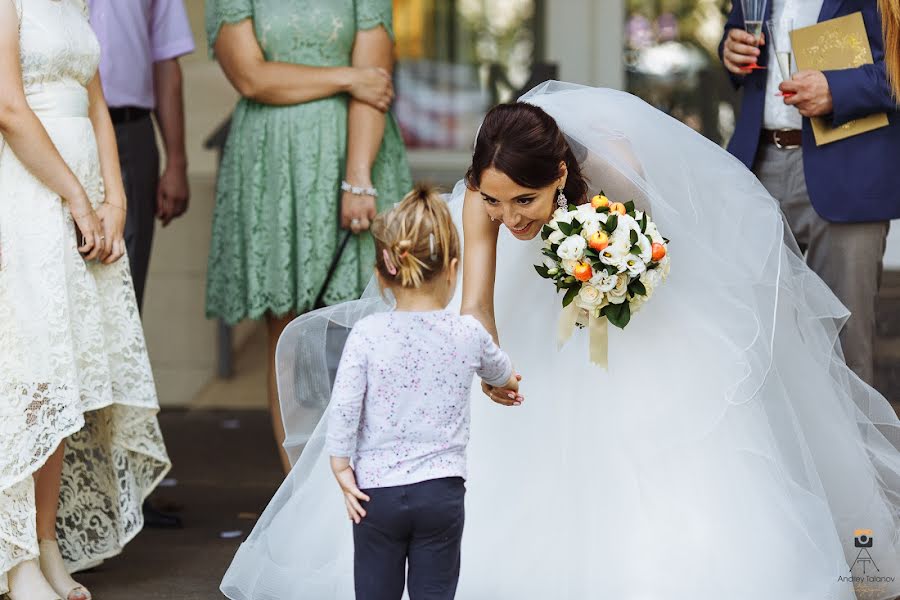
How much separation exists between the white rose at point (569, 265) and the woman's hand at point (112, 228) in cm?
123

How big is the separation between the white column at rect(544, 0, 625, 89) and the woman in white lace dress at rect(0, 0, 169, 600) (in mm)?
4371

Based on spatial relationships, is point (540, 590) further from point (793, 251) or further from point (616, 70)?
point (616, 70)

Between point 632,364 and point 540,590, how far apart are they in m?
0.59

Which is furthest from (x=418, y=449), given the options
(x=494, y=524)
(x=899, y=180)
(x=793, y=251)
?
(x=899, y=180)

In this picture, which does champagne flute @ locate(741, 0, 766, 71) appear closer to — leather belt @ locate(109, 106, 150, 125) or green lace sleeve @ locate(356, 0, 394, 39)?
green lace sleeve @ locate(356, 0, 394, 39)

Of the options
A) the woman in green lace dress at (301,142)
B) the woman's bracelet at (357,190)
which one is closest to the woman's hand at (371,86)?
the woman in green lace dress at (301,142)

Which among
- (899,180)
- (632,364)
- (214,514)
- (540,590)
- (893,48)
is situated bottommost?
(214,514)

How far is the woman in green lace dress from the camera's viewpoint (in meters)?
4.00

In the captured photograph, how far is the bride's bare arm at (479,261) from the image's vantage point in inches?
127

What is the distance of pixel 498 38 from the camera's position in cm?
816

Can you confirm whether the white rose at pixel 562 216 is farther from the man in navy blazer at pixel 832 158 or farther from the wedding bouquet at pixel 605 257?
the man in navy blazer at pixel 832 158

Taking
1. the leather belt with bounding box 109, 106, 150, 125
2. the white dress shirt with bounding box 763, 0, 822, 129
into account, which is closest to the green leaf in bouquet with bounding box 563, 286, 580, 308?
the white dress shirt with bounding box 763, 0, 822, 129

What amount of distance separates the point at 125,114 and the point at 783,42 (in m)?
2.00

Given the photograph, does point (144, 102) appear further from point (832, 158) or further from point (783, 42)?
point (832, 158)
